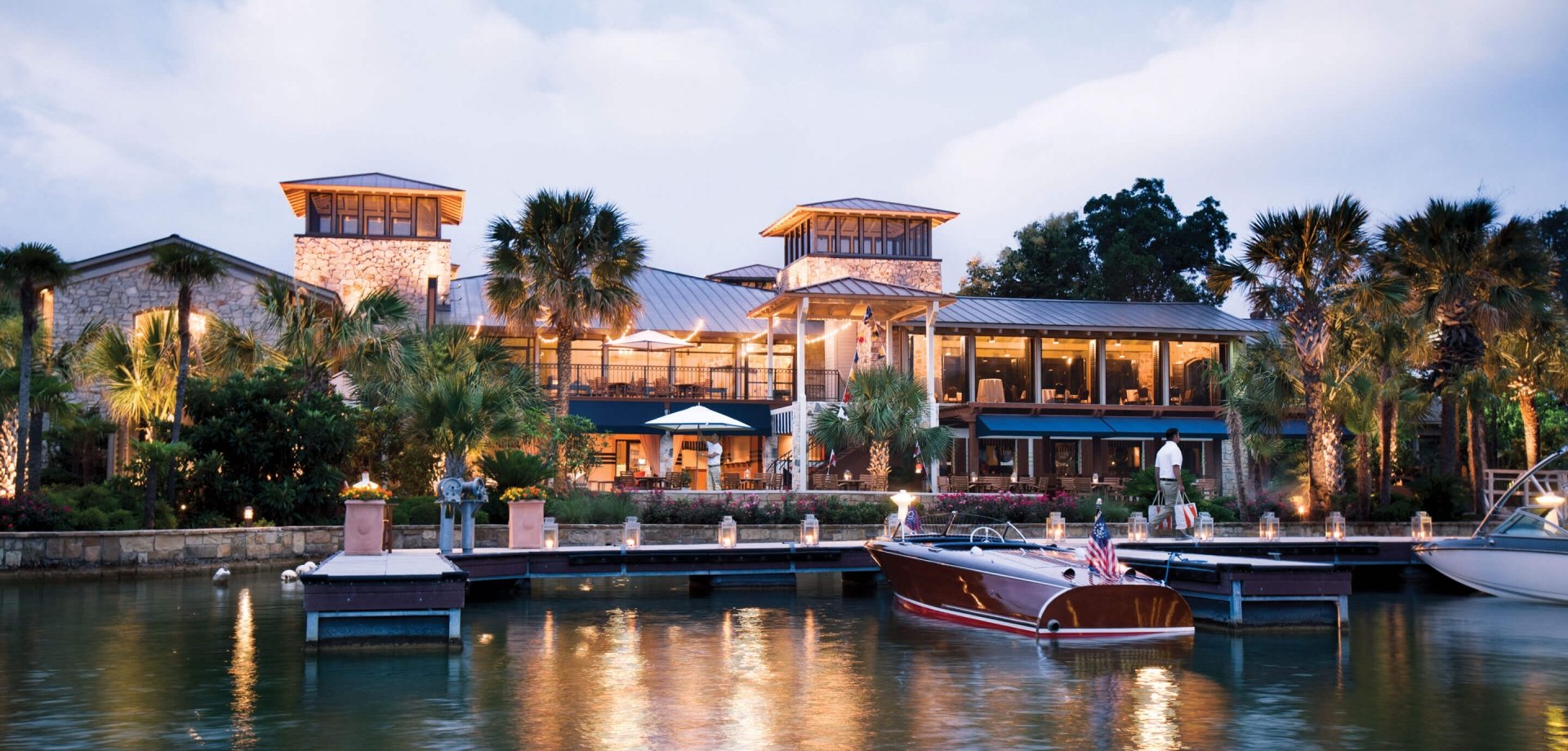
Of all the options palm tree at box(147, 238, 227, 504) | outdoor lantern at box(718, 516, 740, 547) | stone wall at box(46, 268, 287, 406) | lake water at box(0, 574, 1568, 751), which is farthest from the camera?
stone wall at box(46, 268, 287, 406)

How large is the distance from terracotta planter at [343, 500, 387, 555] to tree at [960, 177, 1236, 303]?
43.7 metres

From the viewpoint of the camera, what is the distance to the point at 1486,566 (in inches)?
793

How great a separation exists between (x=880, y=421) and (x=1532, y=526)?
13826mm

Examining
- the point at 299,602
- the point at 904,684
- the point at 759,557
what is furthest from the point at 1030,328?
the point at 904,684

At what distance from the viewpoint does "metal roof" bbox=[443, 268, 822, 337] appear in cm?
4038

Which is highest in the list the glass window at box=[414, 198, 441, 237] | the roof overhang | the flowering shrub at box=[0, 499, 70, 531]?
the roof overhang

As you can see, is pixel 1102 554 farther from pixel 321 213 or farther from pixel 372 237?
pixel 321 213

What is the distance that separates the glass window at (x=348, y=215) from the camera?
3750 cm

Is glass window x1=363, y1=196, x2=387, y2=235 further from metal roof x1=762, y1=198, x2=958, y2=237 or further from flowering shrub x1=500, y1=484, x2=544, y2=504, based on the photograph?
flowering shrub x1=500, y1=484, x2=544, y2=504

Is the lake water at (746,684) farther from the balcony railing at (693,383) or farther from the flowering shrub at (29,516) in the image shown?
the balcony railing at (693,383)

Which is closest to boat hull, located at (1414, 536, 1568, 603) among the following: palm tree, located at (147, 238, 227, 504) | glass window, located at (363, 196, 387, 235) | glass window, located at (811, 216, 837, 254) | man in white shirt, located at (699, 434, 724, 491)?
man in white shirt, located at (699, 434, 724, 491)

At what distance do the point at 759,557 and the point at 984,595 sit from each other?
17.2 ft

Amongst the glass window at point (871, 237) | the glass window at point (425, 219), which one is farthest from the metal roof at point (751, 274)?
the glass window at point (425, 219)

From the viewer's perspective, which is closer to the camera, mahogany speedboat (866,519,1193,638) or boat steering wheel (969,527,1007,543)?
mahogany speedboat (866,519,1193,638)
